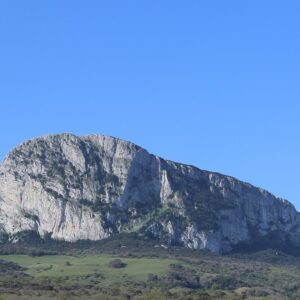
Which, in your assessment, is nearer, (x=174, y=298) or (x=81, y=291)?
(x=174, y=298)

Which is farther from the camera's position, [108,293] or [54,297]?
[108,293]

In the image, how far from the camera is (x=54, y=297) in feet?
574

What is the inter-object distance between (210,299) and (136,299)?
16911 mm

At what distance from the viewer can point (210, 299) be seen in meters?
186

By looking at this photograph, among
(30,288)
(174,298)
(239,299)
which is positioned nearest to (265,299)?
(239,299)

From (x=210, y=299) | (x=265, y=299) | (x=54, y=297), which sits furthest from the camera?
(x=265, y=299)

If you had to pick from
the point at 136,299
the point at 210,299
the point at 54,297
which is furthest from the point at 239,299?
the point at 54,297

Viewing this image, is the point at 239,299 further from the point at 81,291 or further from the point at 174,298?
the point at 81,291

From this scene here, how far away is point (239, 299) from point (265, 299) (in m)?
9.38

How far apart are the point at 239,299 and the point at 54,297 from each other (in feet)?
122

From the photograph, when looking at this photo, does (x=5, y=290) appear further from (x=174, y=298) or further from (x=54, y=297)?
(x=174, y=298)

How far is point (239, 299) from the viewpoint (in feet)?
627

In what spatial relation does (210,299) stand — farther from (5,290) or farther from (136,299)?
(5,290)

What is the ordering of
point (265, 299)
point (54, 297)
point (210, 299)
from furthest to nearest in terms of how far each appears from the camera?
point (265, 299)
point (210, 299)
point (54, 297)
